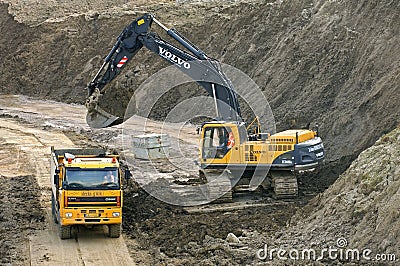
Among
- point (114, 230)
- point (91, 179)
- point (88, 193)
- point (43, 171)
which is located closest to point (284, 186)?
point (114, 230)

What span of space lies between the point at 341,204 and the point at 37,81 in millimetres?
36665

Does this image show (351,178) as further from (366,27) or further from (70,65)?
(70,65)

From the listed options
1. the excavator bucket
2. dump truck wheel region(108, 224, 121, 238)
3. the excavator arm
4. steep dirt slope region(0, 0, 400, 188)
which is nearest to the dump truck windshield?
dump truck wheel region(108, 224, 121, 238)

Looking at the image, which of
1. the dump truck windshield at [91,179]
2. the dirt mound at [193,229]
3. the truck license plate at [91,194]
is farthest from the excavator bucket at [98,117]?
the truck license plate at [91,194]

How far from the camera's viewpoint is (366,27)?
3262 centimetres

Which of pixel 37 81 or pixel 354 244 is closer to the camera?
pixel 354 244

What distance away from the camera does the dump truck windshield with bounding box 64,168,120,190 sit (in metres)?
18.3

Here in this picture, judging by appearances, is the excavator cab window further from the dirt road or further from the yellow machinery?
the dirt road

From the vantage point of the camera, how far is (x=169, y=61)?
23547 millimetres

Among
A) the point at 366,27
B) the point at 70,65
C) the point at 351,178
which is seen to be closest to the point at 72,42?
the point at 70,65

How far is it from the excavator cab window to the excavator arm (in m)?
0.95

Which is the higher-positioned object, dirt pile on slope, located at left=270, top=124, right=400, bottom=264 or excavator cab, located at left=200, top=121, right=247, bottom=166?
excavator cab, located at left=200, top=121, right=247, bottom=166

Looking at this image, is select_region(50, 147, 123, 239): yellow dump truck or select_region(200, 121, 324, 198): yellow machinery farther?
select_region(200, 121, 324, 198): yellow machinery

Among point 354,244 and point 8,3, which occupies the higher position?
point 8,3
